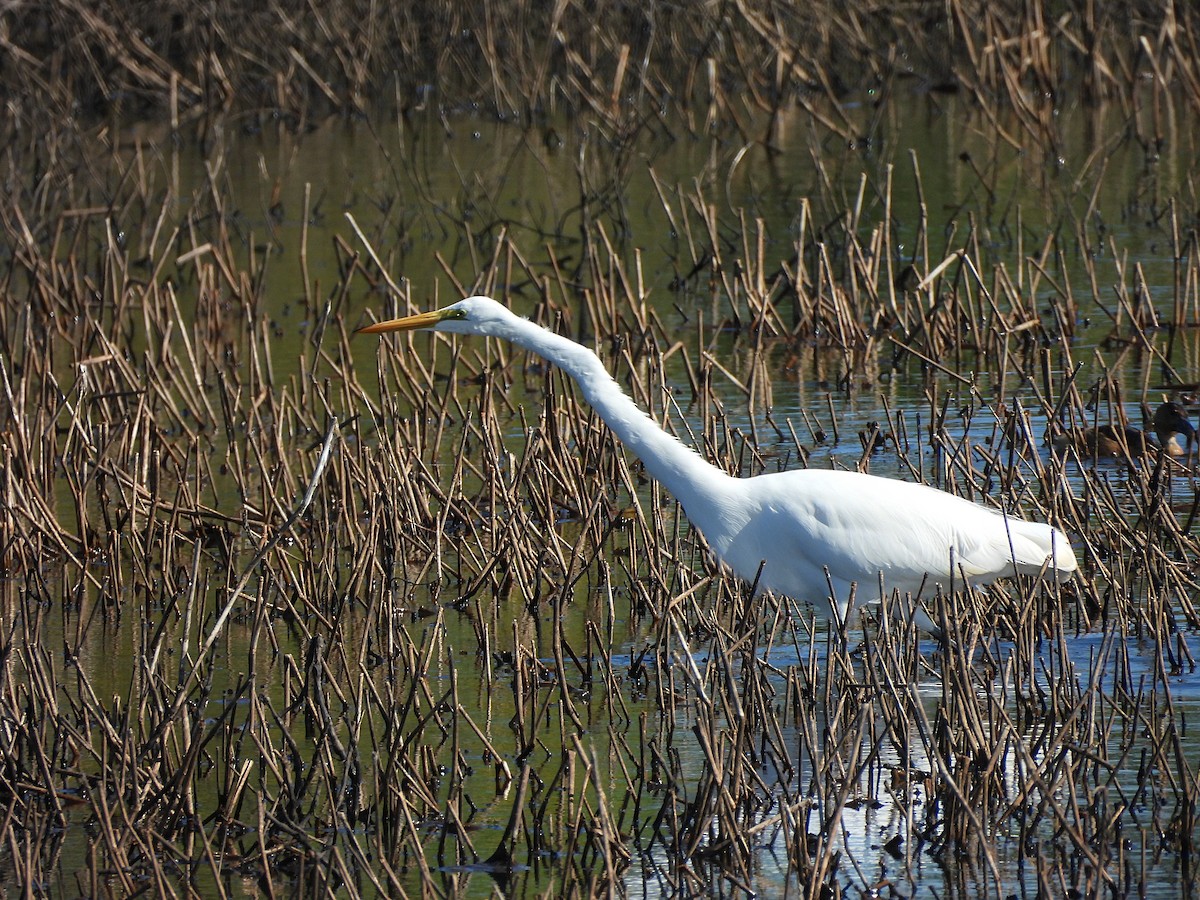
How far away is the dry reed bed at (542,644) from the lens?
3.70 meters

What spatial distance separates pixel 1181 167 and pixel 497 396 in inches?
232

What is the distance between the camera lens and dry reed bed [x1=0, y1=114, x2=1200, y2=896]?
3695mm

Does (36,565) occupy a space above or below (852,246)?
below

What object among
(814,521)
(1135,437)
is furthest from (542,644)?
(1135,437)

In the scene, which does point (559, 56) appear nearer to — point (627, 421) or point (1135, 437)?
point (1135, 437)

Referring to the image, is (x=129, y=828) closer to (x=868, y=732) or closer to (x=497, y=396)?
(x=868, y=732)

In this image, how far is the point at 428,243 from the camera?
11.7m

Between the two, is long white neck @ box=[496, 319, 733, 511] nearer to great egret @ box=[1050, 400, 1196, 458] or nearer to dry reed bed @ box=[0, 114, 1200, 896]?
dry reed bed @ box=[0, 114, 1200, 896]

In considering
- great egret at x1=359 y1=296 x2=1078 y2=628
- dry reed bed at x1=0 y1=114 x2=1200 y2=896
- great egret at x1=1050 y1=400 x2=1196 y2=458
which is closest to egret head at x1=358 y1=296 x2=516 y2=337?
great egret at x1=359 y1=296 x2=1078 y2=628

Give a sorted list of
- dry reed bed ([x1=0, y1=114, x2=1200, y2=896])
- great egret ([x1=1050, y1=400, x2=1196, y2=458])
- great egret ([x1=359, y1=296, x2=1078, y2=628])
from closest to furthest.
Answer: dry reed bed ([x1=0, y1=114, x2=1200, y2=896]) < great egret ([x1=359, y1=296, x2=1078, y2=628]) < great egret ([x1=1050, y1=400, x2=1196, y2=458])

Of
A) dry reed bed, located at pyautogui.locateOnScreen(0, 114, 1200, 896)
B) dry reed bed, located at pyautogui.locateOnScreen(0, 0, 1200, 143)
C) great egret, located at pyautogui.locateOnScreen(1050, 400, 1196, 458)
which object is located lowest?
dry reed bed, located at pyautogui.locateOnScreen(0, 114, 1200, 896)

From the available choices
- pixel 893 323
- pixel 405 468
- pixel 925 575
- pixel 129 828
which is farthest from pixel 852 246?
pixel 129 828

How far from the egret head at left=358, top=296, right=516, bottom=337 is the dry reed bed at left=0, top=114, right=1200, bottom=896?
66 centimetres

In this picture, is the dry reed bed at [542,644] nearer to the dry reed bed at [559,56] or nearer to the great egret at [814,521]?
the great egret at [814,521]
